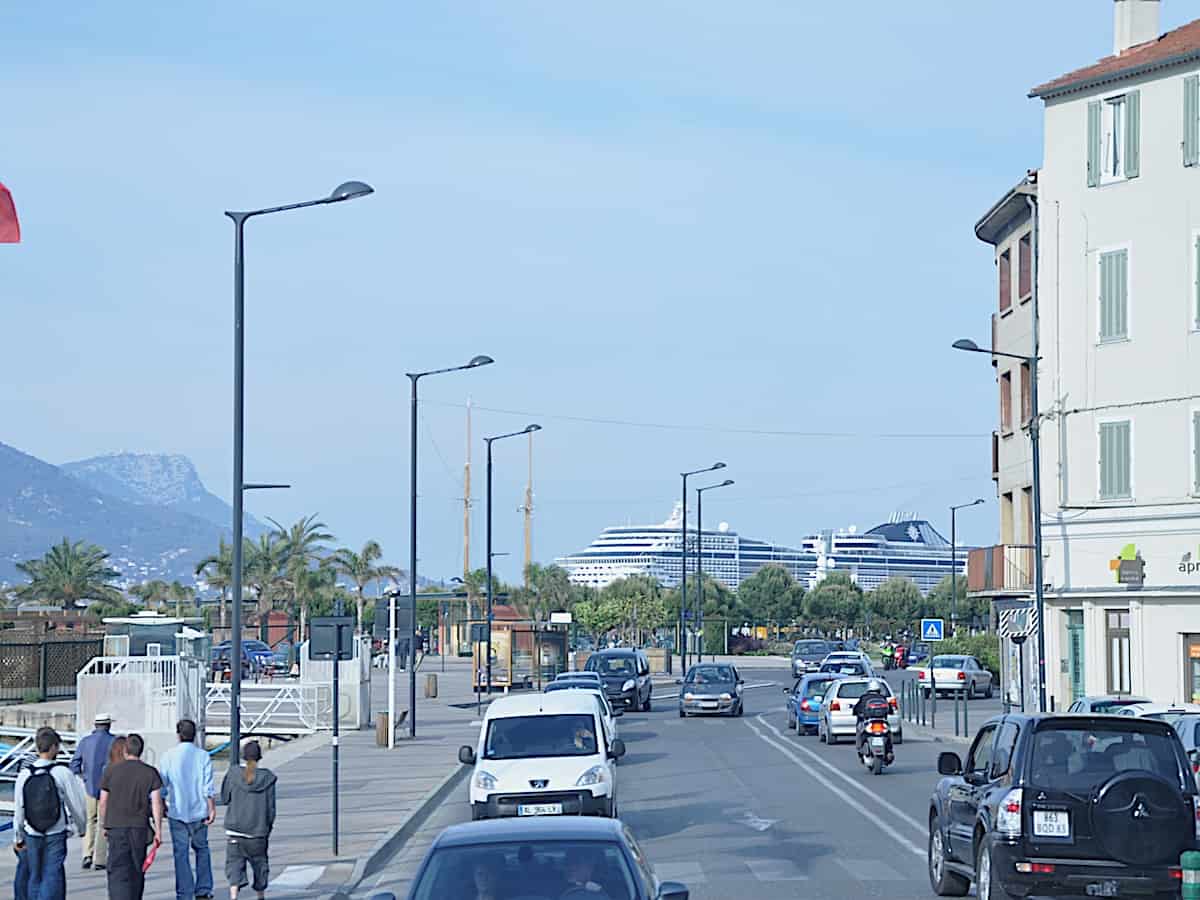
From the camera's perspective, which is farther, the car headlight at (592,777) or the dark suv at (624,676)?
the dark suv at (624,676)

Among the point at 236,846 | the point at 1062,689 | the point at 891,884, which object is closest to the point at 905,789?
the point at 891,884

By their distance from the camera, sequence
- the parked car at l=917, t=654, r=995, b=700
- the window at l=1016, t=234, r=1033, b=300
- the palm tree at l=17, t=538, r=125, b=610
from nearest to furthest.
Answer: the window at l=1016, t=234, r=1033, b=300 → the parked car at l=917, t=654, r=995, b=700 → the palm tree at l=17, t=538, r=125, b=610

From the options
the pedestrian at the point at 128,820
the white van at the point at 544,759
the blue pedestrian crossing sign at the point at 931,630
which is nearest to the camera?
the pedestrian at the point at 128,820

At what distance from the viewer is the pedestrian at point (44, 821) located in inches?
547

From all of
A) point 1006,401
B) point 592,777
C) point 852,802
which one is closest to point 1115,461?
point 1006,401

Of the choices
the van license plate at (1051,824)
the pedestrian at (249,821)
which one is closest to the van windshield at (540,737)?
the pedestrian at (249,821)

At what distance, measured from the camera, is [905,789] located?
27.5 metres

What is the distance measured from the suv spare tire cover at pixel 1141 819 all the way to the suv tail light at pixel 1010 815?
562mm

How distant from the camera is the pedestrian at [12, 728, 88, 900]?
45.5 feet

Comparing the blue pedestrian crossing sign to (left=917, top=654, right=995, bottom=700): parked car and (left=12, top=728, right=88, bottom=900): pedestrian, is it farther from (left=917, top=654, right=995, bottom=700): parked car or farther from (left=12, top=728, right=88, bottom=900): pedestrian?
(left=12, top=728, right=88, bottom=900): pedestrian

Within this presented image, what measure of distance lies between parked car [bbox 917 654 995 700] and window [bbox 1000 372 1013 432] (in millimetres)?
10094

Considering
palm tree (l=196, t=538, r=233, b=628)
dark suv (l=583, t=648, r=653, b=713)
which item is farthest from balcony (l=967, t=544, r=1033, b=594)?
palm tree (l=196, t=538, r=233, b=628)

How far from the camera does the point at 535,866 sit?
894cm

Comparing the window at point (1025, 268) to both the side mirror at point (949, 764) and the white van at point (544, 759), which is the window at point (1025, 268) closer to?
the white van at point (544, 759)
